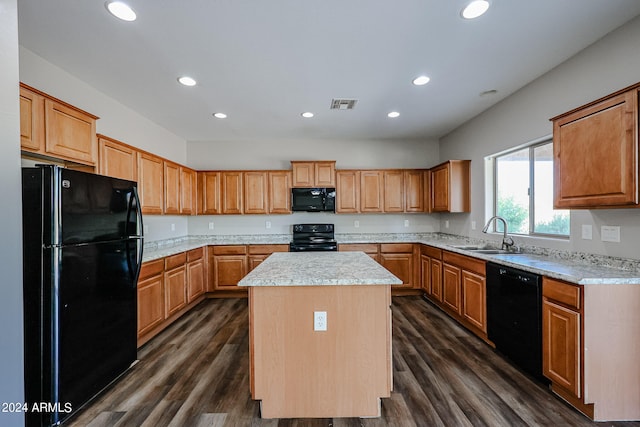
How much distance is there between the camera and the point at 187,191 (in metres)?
4.21

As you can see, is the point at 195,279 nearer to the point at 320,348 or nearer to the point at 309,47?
the point at 320,348

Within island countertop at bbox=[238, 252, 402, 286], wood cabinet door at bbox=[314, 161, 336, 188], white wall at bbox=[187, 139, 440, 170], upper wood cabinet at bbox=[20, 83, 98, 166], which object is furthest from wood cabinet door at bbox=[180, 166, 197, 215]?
island countertop at bbox=[238, 252, 402, 286]

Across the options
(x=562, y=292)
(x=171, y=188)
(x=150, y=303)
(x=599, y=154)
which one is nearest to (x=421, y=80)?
(x=599, y=154)

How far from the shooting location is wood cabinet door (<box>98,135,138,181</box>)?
2.50m

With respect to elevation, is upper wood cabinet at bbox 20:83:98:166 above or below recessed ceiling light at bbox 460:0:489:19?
below

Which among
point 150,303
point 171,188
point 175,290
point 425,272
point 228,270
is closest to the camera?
point 150,303

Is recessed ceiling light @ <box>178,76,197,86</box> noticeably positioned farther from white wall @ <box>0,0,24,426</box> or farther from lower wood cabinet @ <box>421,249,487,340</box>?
lower wood cabinet @ <box>421,249,487,340</box>

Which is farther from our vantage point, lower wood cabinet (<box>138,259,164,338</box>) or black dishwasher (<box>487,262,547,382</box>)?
lower wood cabinet (<box>138,259,164,338</box>)

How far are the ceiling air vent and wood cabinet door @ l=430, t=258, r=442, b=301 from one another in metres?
2.41

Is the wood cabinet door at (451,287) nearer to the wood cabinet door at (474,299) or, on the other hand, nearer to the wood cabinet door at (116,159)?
the wood cabinet door at (474,299)

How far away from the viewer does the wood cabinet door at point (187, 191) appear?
4.02 meters

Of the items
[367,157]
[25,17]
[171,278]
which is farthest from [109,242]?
[367,157]

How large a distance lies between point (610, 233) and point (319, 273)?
7.42 ft

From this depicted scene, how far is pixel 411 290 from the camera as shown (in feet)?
14.5
